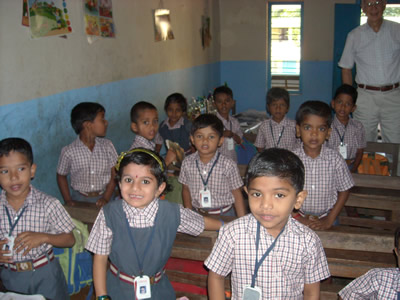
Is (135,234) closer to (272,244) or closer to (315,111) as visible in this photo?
(272,244)

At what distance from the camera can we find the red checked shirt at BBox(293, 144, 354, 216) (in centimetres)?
262

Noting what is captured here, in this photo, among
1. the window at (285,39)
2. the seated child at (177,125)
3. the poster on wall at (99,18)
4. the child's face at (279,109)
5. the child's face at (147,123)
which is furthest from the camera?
the window at (285,39)

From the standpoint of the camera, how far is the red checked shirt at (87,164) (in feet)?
10.6

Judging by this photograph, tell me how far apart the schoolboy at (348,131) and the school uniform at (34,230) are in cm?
273

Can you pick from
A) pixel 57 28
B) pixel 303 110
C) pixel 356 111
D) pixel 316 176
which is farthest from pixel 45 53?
pixel 356 111

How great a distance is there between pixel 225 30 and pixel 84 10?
578 cm

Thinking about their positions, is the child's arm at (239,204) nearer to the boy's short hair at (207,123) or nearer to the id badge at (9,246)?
the boy's short hair at (207,123)

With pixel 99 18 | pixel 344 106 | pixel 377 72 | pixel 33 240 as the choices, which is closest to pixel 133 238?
pixel 33 240

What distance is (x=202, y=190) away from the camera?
9.49 ft

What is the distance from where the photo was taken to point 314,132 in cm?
269

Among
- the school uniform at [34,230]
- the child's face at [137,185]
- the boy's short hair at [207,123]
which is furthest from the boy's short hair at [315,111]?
the school uniform at [34,230]

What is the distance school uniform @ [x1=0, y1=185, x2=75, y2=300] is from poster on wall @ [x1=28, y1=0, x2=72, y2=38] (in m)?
1.46

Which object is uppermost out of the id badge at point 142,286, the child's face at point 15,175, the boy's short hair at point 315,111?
the boy's short hair at point 315,111

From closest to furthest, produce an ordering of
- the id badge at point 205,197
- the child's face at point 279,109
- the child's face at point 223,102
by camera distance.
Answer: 1. the id badge at point 205,197
2. the child's face at point 279,109
3. the child's face at point 223,102
